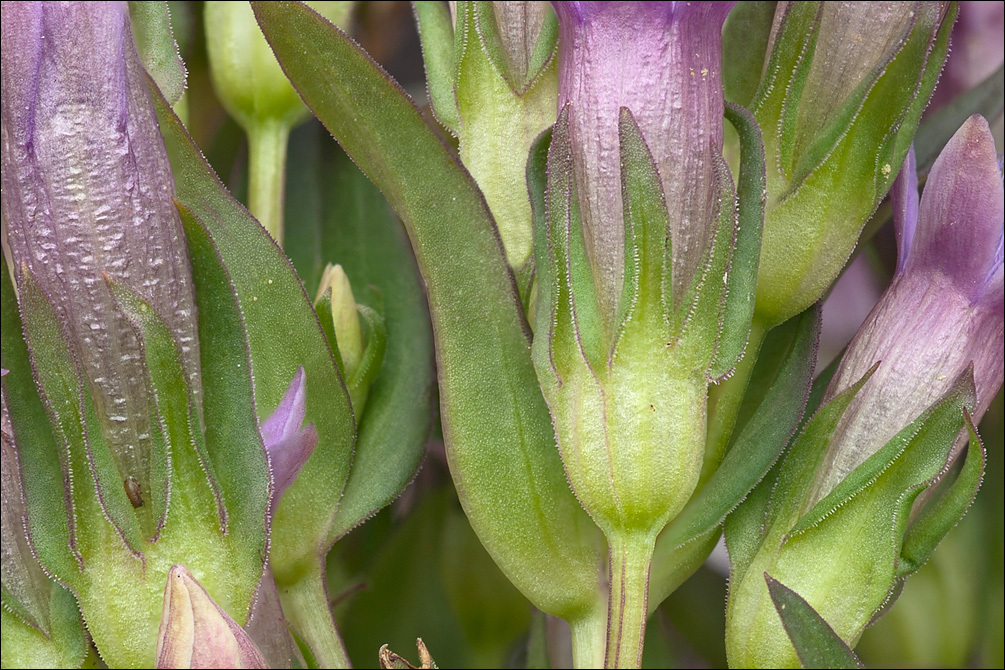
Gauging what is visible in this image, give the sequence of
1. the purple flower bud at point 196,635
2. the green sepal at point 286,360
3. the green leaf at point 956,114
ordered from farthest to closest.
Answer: the green leaf at point 956,114
the green sepal at point 286,360
the purple flower bud at point 196,635

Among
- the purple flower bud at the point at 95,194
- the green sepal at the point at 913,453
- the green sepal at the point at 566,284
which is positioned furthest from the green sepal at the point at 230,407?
the green sepal at the point at 913,453

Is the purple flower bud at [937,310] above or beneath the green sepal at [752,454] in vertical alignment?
above

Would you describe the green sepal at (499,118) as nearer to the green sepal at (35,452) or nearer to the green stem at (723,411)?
the green stem at (723,411)

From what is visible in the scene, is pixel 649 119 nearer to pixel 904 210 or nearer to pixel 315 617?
pixel 904 210

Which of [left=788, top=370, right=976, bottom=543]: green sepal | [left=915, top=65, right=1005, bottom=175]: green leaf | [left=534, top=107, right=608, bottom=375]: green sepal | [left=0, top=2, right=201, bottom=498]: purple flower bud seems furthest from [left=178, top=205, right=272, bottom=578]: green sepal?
[left=915, top=65, right=1005, bottom=175]: green leaf

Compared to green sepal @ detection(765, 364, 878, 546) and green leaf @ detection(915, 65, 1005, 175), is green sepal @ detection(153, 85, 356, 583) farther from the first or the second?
green leaf @ detection(915, 65, 1005, 175)
